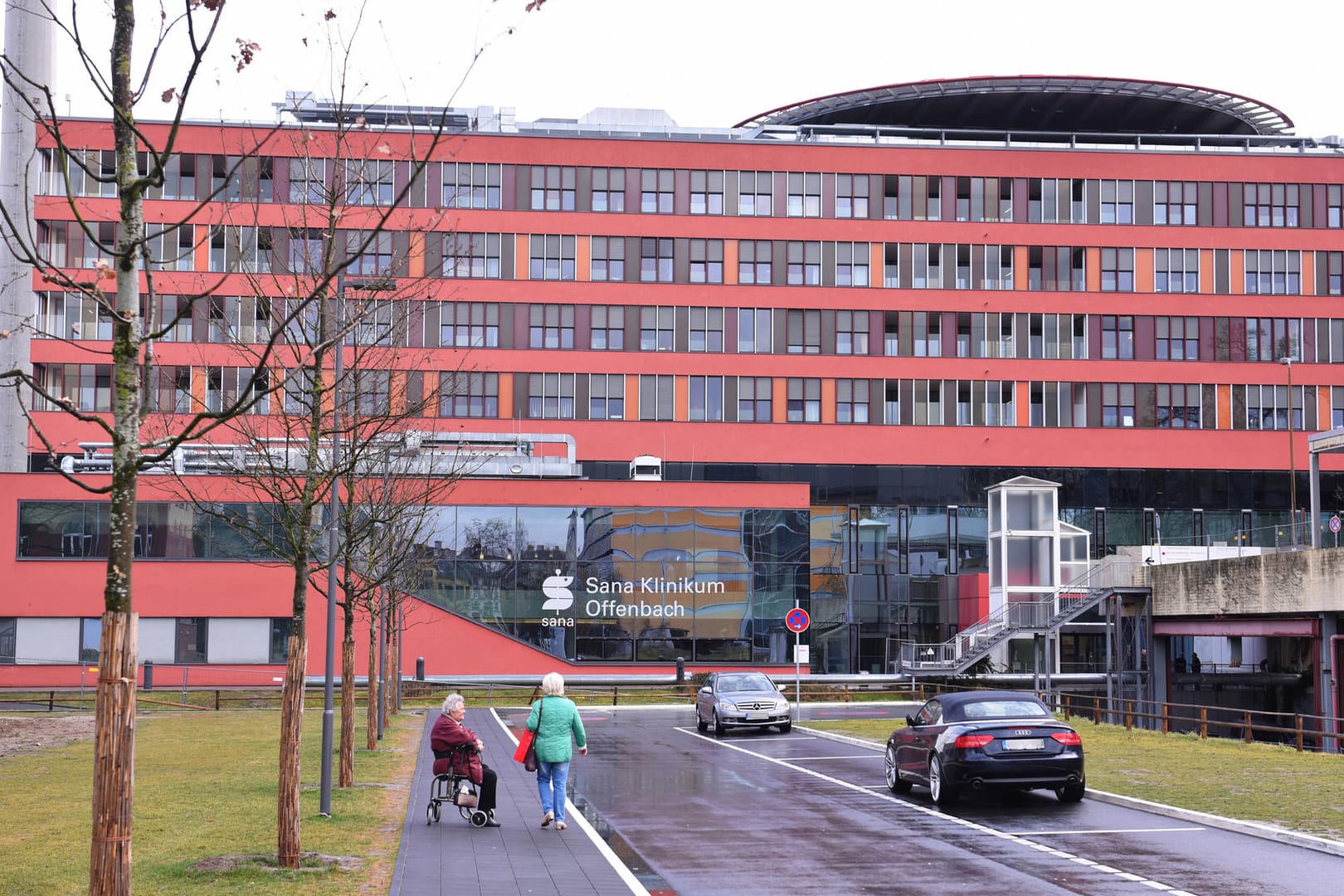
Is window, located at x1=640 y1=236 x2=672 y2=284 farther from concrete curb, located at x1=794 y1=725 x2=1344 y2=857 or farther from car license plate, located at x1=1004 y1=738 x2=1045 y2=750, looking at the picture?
car license plate, located at x1=1004 y1=738 x2=1045 y2=750

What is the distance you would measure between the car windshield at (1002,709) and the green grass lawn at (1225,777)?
6.35 feet

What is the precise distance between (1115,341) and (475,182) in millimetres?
31531

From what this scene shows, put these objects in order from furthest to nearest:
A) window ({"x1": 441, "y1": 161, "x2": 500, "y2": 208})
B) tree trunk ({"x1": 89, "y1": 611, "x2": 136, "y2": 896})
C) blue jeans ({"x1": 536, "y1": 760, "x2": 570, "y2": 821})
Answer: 1. window ({"x1": 441, "y1": 161, "x2": 500, "y2": 208})
2. blue jeans ({"x1": 536, "y1": 760, "x2": 570, "y2": 821})
3. tree trunk ({"x1": 89, "y1": 611, "x2": 136, "y2": 896})

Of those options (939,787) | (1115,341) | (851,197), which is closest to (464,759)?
(939,787)

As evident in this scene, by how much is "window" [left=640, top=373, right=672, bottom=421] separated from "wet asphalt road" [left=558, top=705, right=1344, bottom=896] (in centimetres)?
4050

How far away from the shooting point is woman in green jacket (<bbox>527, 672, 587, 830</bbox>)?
16.5 metres

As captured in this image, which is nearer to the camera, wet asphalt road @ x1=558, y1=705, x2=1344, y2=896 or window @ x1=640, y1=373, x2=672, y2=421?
wet asphalt road @ x1=558, y1=705, x2=1344, y2=896

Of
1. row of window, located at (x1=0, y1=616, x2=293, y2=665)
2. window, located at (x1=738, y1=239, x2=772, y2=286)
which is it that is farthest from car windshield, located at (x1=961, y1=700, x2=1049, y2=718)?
A: window, located at (x1=738, y1=239, x2=772, y2=286)

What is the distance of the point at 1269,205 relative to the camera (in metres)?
68.5

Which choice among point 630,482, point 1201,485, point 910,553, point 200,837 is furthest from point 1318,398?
point 200,837

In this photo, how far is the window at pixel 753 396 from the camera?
Result: 216 feet

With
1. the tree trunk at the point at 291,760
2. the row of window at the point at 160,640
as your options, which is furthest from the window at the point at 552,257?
the tree trunk at the point at 291,760

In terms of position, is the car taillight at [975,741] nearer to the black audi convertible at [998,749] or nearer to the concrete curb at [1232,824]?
the black audi convertible at [998,749]

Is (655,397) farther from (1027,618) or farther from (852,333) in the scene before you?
(1027,618)
